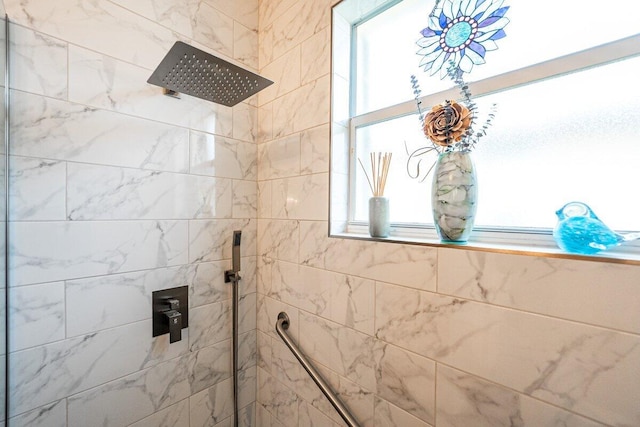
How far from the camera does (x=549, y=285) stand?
53 cm

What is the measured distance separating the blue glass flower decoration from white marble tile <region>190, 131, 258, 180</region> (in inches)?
32.3

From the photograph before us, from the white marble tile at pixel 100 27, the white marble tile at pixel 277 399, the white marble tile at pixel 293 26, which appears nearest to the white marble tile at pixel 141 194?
the white marble tile at pixel 100 27

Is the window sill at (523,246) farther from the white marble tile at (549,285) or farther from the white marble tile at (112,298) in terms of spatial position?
the white marble tile at (112,298)

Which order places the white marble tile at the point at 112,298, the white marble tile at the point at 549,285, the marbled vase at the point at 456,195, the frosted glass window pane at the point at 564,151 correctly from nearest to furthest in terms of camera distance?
1. the white marble tile at the point at 549,285
2. the frosted glass window pane at the point at 564,151
3. the marbled vase at the point at 456,195
4. the white marble tile at the point at 112,298

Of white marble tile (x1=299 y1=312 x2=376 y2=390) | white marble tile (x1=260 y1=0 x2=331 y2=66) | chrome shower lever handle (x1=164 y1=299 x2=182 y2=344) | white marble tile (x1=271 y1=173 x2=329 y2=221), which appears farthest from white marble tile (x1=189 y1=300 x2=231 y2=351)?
white marble tile (x1=260 y1=0 x2=331 y2=66)

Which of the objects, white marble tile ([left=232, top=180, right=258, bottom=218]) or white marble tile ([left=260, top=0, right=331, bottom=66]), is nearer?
white marble tile ([left=260, top=0, right=331, bottom=66])

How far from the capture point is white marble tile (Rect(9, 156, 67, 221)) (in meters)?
0.72

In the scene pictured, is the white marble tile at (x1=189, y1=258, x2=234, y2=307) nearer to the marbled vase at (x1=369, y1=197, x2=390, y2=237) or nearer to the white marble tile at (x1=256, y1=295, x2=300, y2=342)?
the white marble tile at (x1=256, y1=295, x2=300, y2=342)

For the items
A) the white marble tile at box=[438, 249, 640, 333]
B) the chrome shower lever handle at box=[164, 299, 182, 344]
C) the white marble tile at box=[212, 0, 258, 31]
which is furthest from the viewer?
the white marble tile at box=[212, 0, 258, 31]

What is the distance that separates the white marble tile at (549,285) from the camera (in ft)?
1.53

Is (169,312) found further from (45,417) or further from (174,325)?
(45,417)

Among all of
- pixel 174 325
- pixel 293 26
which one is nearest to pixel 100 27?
pixel 293 26

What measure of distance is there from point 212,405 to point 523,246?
1.30m

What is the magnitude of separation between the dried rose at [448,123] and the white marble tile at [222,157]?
84 cm
